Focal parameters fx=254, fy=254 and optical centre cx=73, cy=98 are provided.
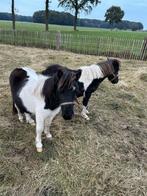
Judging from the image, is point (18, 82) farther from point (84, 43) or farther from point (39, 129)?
point (84, 43)

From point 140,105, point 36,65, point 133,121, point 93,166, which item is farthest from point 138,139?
point 36,65

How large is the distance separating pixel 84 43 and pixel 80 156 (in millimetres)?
8336

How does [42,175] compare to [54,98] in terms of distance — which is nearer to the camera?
[54,98]

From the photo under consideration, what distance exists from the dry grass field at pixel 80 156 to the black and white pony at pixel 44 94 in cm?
23

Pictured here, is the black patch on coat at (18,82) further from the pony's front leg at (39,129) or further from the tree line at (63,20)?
the tree line at (63,20)

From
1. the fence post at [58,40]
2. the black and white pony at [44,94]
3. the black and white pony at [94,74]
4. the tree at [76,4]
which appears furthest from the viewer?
the tree at [76,4]

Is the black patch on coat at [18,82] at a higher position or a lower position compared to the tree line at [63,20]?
higher

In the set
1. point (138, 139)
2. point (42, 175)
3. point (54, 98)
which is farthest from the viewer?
point (138, 139)

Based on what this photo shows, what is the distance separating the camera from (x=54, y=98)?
255 cm

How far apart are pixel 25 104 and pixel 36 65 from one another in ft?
14.3

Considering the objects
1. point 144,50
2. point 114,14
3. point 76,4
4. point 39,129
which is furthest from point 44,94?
point 114,14

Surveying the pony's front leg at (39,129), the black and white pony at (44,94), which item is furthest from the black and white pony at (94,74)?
the pony's front leg at (39,129)

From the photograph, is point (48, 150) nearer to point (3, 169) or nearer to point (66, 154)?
point (66, 154)

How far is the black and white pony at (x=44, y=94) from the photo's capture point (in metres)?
2.28
